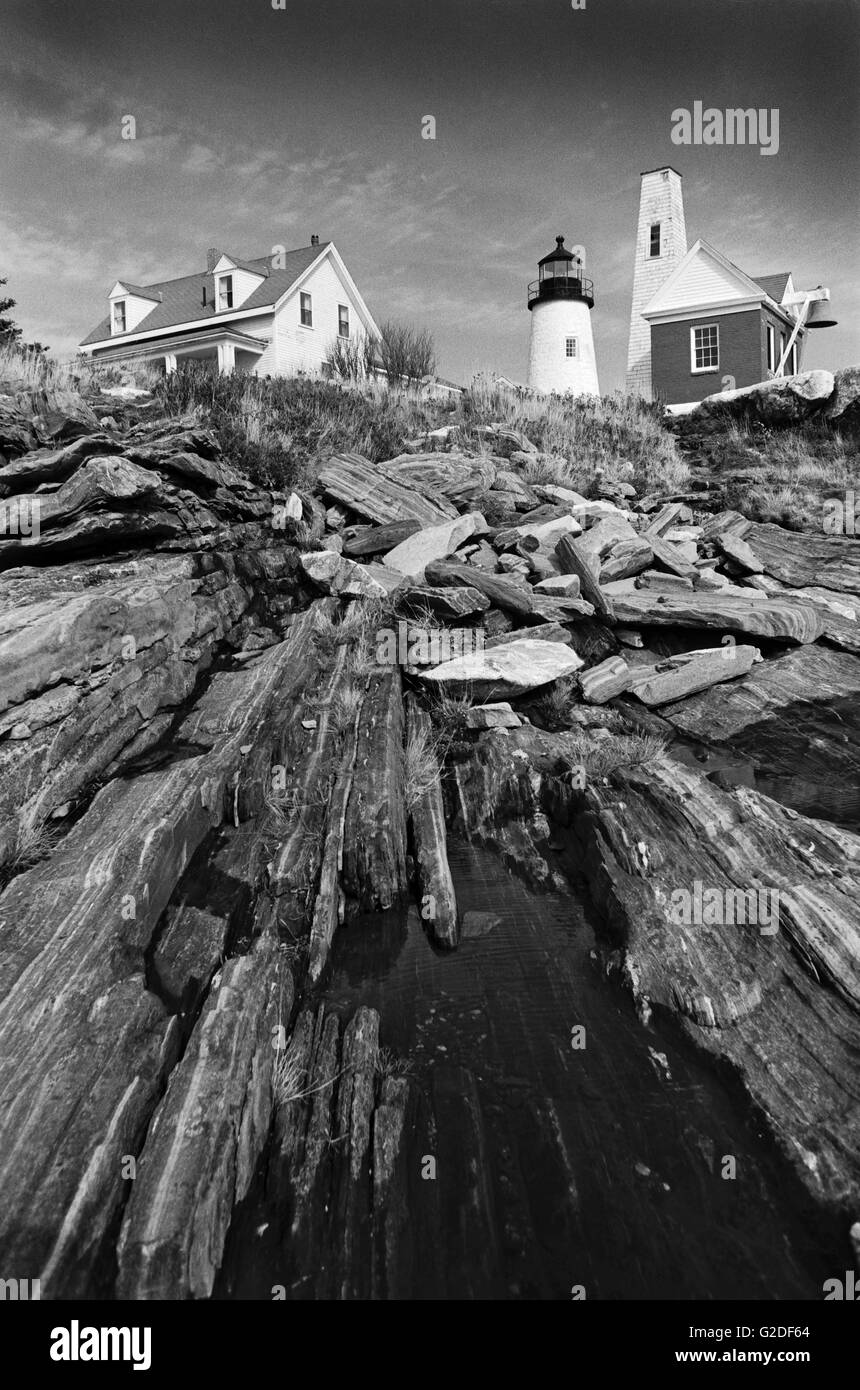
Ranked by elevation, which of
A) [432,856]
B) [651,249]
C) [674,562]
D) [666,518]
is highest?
[651,249]

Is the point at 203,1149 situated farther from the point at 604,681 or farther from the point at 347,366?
the point at 347,366

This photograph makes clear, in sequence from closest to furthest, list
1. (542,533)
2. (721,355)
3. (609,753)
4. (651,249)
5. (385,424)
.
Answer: (609,753)
(542,533)
(385,424)
(721,355)
(651,249)

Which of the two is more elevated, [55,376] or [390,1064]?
[55,376]

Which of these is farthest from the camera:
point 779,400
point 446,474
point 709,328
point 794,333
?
point 794,333

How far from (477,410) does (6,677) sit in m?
22.6

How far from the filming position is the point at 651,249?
4094 centimetres

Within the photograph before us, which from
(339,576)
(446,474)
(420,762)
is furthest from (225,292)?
(420,762)

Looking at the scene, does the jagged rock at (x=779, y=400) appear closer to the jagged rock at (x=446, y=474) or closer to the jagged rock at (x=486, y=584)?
the jagged rock at (x=446, y=474)

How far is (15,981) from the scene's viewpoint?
19.0 ft

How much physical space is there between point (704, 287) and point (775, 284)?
5.05 metres

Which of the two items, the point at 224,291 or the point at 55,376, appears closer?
the point at 55,376

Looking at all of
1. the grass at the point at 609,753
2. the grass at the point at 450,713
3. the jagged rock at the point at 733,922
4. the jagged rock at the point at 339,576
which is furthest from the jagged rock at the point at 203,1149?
the jagged rock at the point at 339,576

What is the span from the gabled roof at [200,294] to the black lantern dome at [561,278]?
11302mm

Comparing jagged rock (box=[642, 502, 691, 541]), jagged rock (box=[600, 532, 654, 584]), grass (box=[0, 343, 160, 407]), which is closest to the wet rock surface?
jagged rock (box=[600, 532, 654, 584])
